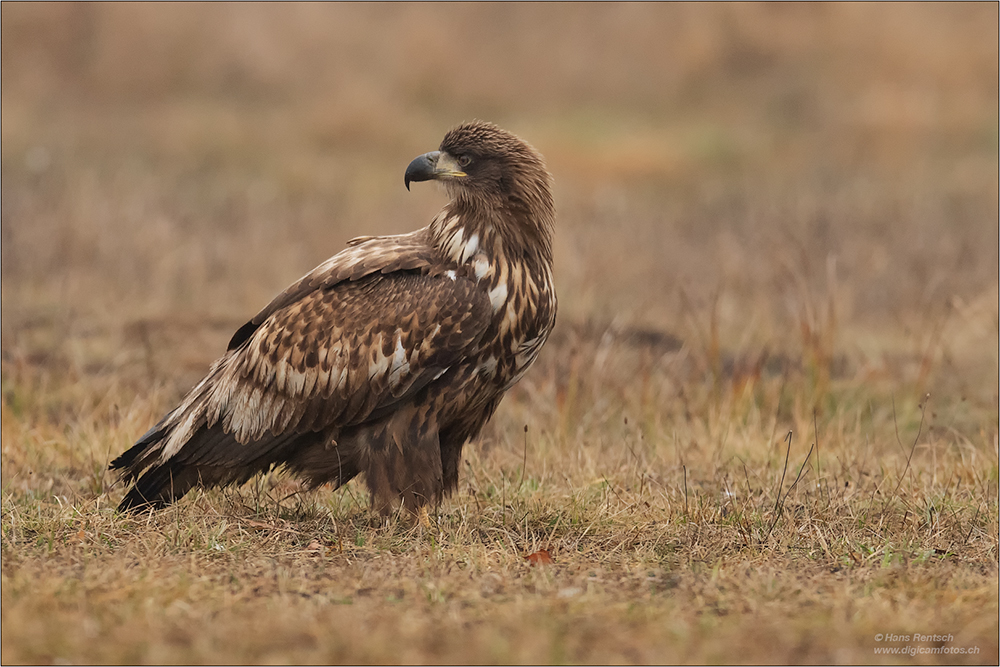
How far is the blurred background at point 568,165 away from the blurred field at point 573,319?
0.06 m

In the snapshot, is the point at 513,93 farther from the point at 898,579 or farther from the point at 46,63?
the point at 898,579

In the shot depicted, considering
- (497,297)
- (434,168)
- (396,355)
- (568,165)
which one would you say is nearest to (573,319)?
(434,168)

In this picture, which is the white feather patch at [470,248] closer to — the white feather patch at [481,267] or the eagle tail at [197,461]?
the white feather patch at [481,267]

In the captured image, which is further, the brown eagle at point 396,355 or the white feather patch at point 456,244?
the white feather patch at point 456,244

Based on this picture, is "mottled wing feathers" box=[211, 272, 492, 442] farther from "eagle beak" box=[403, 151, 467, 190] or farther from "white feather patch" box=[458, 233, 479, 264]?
"eagle beak" box=[403, 151, 467, 190]

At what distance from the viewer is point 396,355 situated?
4621 millimetres

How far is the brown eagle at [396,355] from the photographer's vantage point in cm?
464

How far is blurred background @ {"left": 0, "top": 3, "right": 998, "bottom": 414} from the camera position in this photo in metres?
8.60

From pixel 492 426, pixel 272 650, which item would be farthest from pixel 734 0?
pixel 272 650

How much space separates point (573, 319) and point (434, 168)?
135 inches

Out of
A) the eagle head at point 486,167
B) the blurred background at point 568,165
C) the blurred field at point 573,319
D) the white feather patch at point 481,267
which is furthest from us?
the blurred background at point 568,165

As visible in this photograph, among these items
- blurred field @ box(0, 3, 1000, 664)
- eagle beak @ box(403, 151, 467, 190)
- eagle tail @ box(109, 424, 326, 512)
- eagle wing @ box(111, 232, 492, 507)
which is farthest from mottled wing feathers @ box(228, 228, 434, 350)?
blurred field @ box(0, 3, 1000, 664)

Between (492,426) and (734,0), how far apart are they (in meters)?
16.2

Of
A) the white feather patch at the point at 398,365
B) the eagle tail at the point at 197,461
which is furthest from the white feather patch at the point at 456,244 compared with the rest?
the eagle tail at the point at 197,461
